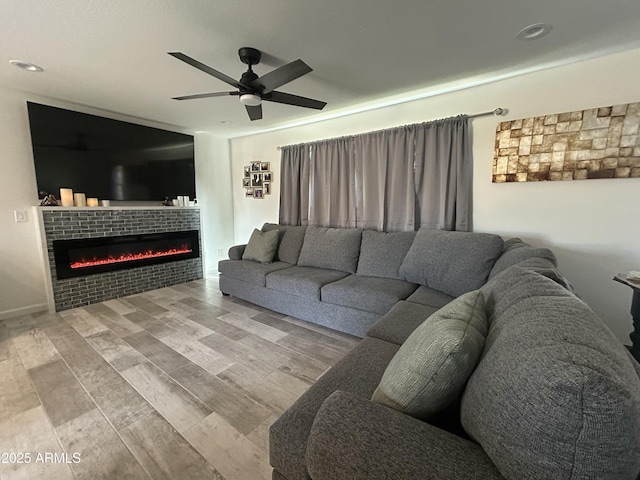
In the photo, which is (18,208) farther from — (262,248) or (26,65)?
(262,248)

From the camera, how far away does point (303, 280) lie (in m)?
2.82

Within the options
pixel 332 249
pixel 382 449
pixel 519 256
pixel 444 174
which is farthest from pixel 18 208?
pixel 519 256

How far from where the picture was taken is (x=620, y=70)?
2.14 meters

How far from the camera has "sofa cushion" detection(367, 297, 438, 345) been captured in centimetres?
164

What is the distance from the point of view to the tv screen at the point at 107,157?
3.08m

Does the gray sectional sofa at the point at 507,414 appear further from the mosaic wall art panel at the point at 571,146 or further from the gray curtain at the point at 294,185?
the gray curtain at the point at 294,185

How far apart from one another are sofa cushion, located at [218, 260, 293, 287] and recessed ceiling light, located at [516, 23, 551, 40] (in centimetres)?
289

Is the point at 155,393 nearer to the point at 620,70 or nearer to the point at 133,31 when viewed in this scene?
the point at 133,31

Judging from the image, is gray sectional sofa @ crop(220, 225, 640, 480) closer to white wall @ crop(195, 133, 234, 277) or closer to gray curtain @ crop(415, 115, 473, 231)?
gray curtain @ crop(415, 115, 473, 231)

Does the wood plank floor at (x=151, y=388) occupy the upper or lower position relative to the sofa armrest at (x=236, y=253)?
lower

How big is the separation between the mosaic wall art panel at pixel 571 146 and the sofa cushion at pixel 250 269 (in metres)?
2.53

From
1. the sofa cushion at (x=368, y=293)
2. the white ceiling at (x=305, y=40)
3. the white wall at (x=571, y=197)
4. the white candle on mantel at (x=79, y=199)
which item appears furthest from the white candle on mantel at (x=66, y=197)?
the white wall at (x=571, y=197)

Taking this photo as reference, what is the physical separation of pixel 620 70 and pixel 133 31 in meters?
3.60

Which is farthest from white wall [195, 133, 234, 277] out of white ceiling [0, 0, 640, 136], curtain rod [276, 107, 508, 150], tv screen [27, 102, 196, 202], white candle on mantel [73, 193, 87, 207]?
curtain rod [276, 107, 508, 150]
